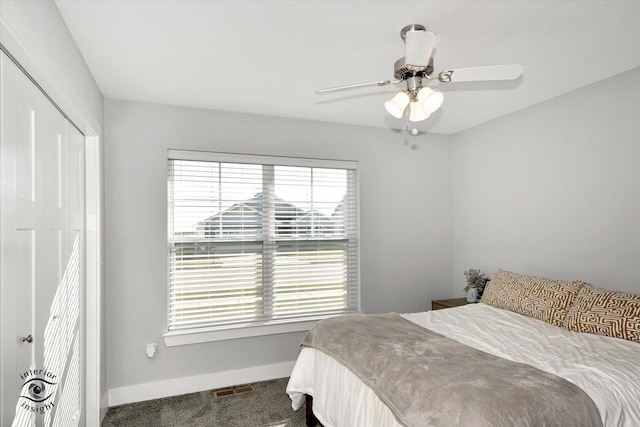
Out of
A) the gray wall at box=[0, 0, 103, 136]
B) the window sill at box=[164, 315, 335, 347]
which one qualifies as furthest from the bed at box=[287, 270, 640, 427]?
the gray wall at box=[0, 0, 103, 136]

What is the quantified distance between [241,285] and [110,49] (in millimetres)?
2186

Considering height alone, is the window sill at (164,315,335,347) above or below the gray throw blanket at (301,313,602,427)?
below

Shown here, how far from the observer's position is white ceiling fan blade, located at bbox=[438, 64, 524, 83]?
5.90ft

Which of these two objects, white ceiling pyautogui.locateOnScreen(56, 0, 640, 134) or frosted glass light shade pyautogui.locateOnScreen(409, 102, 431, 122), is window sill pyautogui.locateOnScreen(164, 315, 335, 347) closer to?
white ceiling pyautogui.locateOnScreen(56, 0, 640, 134)

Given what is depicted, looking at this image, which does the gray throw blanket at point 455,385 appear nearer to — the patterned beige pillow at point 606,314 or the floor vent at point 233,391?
the patterned beige pillow at point 606,314

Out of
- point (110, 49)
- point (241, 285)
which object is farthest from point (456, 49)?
point (241, 285)

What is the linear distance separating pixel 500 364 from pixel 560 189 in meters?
2.00

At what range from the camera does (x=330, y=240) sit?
3.93 metres

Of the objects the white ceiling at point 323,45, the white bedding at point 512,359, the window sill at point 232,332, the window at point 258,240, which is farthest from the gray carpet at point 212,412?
the white ceiling at point 323,45

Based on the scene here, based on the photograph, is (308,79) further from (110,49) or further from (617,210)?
(617,210)

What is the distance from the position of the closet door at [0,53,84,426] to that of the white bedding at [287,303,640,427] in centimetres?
145

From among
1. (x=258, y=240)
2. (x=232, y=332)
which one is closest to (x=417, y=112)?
(x=258, y=240)

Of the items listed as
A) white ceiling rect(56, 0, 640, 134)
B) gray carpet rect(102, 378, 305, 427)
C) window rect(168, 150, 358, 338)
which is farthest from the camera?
window rect(168, 150, 358, 338)

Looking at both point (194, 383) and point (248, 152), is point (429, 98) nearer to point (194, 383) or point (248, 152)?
point (248, 152)
